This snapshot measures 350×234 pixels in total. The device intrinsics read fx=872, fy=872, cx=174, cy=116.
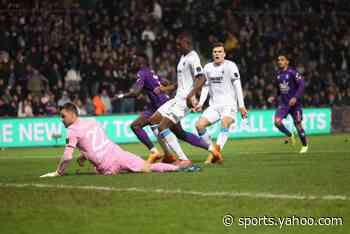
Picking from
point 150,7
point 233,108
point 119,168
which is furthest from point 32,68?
point 119,168

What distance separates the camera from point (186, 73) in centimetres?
1599

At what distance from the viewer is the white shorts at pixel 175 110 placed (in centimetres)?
1566

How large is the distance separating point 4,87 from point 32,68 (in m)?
1.21

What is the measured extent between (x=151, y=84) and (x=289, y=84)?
5.68 meters

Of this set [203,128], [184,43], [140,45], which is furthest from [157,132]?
[140,45]

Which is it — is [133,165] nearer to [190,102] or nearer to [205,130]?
[190,102]

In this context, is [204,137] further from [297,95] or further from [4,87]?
[4,87]

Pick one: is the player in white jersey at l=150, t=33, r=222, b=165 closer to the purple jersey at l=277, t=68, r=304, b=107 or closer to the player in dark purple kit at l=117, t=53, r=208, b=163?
the player in dark purple kit at l=117, t=53, r=208, b=163

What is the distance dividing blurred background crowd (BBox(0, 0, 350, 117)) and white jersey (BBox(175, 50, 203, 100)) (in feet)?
40.3

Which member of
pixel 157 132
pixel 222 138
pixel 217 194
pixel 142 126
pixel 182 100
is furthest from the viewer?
pixel 142 126

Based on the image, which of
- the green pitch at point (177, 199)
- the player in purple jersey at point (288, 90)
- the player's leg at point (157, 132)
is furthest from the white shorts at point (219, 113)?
the player in purple jersey at point (288, 90)

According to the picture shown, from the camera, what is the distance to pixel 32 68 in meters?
28.4

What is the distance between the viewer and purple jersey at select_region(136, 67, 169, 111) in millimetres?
16938

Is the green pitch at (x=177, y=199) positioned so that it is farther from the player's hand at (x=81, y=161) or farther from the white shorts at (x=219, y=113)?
the white shorts at (x=219, y=113)
